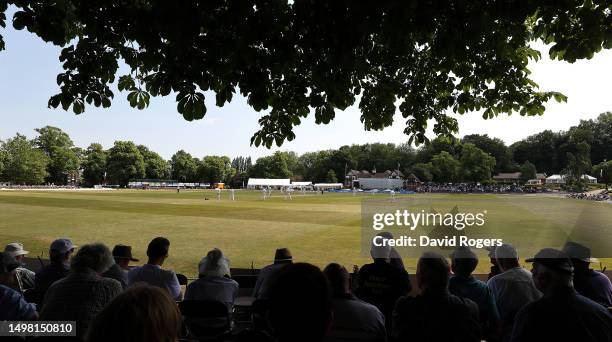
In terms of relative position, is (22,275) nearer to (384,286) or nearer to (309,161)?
(384,286)

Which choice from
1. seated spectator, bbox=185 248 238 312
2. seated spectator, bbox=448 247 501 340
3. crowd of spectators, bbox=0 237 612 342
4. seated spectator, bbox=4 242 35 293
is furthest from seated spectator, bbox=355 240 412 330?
seated spectator, bbox=4 242 35 293

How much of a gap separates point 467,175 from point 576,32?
74.4m

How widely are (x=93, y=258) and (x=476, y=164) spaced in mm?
67251

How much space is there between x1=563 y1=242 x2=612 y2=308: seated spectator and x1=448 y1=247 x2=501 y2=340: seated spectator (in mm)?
1336

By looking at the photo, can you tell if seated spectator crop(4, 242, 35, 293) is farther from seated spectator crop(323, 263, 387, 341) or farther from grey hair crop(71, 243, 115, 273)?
seated spectator crop(323, 263, 387, 341)

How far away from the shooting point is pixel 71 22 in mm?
7320

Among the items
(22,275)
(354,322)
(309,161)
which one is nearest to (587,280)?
(354,322)

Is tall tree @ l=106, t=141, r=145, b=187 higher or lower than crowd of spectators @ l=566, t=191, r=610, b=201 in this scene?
higher

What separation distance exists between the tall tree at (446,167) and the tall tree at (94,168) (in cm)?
10909

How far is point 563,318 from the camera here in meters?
2.99

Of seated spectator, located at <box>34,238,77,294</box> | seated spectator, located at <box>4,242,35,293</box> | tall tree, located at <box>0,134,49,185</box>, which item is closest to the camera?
seated spectator, located at <box>34,238,77,294</box>

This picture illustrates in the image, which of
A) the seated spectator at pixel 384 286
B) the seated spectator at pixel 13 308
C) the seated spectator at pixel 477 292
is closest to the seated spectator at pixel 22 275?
the seated spectator at pixel 13 308

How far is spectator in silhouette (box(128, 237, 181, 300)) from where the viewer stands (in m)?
5.43

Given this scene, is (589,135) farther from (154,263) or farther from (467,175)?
(467,175)
